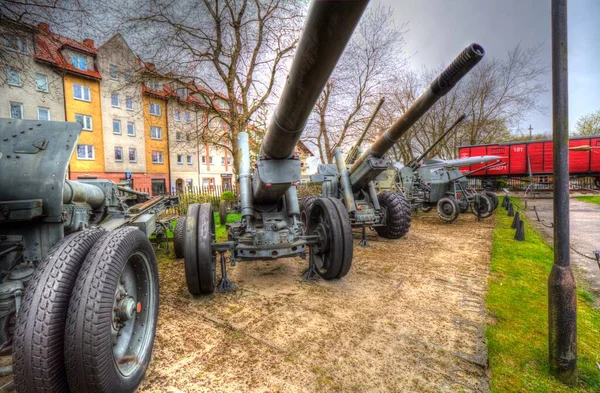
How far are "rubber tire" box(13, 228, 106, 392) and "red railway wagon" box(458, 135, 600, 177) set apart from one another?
20.0 meters

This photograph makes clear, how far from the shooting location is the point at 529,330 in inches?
111

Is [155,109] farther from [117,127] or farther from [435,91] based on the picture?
[435,91]

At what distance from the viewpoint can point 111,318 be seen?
181 centimetres

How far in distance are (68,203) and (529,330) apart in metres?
5.05

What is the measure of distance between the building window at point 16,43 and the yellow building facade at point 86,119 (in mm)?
19725

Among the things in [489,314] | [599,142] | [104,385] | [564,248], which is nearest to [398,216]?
[489,314]

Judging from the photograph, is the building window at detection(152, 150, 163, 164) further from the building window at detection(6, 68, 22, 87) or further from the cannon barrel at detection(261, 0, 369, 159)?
the cannon barrel at detection(261, 0, 369, 159)

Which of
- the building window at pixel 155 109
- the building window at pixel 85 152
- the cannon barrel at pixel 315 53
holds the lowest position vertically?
the cannon barrel at pixel 315 53

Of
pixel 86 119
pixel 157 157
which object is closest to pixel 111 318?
pixel 86 119

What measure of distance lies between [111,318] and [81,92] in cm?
2544

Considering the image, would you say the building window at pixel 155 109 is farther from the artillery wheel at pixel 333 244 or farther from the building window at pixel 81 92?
the artillery wheel at pixel 333 244

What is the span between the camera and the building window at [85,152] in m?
20.9

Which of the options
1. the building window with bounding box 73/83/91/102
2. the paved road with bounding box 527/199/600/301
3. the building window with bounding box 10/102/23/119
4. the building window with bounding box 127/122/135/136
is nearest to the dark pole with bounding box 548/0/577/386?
the paved road with bounding box 527/199/600/301

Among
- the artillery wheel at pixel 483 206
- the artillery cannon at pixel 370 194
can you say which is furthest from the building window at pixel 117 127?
the artillery wheel at pixel 483 206
